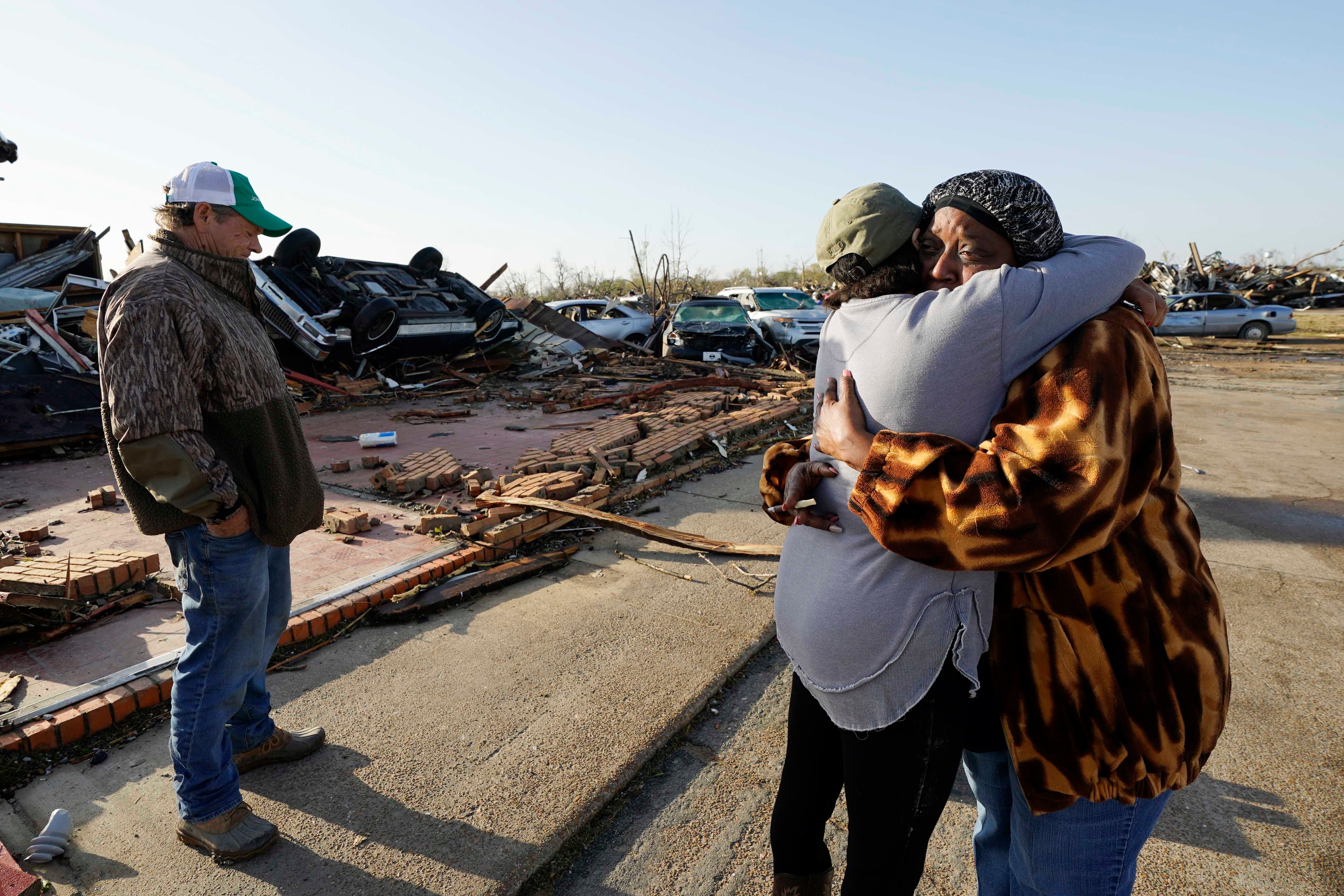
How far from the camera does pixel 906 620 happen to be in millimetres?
1263

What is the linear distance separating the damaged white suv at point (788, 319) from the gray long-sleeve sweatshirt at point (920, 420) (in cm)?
1313

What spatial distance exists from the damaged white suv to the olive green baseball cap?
42.5ft

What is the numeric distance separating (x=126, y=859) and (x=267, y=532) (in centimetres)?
110

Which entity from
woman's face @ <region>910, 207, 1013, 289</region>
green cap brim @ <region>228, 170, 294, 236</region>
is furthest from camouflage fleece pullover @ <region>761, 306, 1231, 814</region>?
green cap brim @ <region>228, 170, 294, 236</region>

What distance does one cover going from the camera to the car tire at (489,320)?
1376 cm

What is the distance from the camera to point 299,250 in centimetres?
1116

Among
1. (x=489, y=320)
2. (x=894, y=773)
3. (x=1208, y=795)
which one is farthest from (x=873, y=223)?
(x=489, y=320)

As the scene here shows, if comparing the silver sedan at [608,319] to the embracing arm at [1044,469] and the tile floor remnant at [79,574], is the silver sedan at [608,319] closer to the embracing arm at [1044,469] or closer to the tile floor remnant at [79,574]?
the tile floor remnant at [79,574]

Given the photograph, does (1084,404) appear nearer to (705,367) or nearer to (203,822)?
(203,822)

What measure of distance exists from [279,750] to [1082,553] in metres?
2.74

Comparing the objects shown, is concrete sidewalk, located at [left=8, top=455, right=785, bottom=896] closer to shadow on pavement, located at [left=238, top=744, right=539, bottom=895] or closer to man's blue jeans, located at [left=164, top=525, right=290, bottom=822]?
shadow on pavement, located at [left=238, top=744, right=539, bottom=895]

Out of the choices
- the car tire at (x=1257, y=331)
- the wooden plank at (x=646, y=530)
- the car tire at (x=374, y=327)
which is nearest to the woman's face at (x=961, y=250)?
the wooden plank at (x=646, y=530)

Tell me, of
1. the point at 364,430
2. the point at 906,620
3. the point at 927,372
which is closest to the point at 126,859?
the point at 906,620

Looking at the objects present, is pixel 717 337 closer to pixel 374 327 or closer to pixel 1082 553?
pixel 374 327
